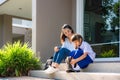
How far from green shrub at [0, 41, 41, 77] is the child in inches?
75.1

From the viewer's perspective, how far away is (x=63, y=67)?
6.11 m

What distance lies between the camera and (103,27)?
727 cm

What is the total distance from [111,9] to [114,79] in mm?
3372

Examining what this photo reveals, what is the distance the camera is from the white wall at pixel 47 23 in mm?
8055

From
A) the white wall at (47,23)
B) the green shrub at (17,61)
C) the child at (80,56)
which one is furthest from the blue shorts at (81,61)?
the white wall at (47,23)

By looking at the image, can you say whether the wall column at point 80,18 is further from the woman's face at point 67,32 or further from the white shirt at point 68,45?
the white shirt at point 68,45

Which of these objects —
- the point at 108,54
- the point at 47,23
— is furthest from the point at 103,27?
the point at 47,23

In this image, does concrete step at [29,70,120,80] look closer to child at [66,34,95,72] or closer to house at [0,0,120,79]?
child at [66,34,95,72]

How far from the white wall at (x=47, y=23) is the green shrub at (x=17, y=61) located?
0.80m

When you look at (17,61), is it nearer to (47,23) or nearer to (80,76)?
(47,23)

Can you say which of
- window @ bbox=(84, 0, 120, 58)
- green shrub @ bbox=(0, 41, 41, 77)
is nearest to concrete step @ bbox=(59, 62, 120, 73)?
window @ bbox=(84, 0, 120, 58)

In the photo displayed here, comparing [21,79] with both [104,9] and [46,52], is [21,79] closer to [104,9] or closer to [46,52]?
[46,52]

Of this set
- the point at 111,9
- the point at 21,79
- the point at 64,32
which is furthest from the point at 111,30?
the point at 21,79

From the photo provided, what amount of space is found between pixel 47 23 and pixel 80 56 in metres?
3.28
